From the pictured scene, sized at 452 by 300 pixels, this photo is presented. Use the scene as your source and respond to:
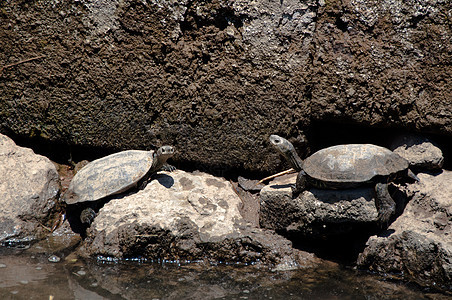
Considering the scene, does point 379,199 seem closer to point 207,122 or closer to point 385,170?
point 385,170

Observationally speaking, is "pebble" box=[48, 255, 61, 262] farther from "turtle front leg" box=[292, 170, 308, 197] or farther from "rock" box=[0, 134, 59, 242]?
"turtle front leg" box=[292, 170, 308, 197]

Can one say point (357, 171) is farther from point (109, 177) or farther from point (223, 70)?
point (109, 177)

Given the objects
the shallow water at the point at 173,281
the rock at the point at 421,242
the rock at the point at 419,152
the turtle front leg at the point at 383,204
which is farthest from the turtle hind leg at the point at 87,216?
the rock at the point at 419,152

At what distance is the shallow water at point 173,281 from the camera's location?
3389 millimetres

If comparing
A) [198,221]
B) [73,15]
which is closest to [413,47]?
[198,221]

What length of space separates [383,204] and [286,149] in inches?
43.0

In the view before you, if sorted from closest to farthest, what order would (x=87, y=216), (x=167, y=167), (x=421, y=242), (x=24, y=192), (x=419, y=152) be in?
(x=421, y=242) < (x=87, y=216) < (x=419, y=152) < (x=24, y=192) < (x=167, y=167)

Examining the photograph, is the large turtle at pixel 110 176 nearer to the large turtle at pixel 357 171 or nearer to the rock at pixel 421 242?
the large turtle at pixel 357 171

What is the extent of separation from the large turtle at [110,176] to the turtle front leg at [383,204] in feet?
7.04

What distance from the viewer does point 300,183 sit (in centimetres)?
412

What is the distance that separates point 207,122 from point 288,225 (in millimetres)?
1451

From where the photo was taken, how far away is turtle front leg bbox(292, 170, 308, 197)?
13.5ft

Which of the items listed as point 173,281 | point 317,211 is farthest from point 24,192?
point 317,211

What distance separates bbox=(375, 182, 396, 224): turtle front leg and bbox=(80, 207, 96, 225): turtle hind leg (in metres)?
2.83
